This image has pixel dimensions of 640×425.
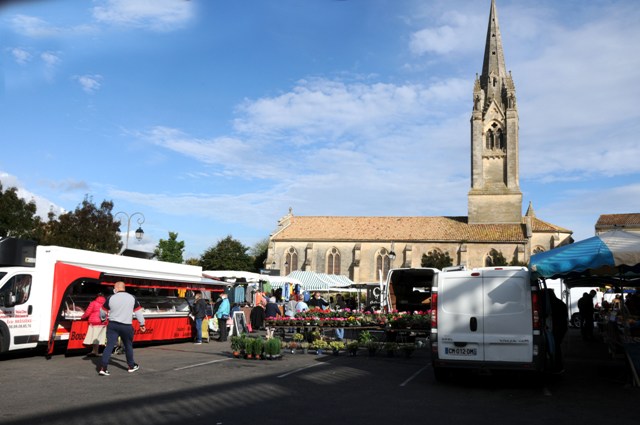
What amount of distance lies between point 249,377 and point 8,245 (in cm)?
724

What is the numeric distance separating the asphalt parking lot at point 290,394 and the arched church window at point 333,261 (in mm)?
51215

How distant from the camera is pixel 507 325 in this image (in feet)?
32.4

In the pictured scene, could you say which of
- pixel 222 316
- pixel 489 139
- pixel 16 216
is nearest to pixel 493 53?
pixel 489 139

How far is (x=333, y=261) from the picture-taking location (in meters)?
65.4

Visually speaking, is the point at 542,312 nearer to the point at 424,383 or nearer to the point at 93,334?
the point at 424,383

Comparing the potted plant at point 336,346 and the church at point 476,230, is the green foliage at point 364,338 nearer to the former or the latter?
the potted plant at point 336,346

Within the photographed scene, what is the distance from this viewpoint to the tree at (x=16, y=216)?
34219 mm

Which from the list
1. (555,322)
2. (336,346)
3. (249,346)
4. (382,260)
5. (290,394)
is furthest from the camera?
(382,260)

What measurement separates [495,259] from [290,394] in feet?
164

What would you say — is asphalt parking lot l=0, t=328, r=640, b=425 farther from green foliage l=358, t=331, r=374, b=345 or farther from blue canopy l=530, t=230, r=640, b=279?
blue canopy l=530, t=230, r=640, b=279

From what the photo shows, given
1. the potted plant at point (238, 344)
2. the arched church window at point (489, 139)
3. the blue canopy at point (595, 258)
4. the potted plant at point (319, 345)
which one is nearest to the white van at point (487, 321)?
the blue canopy at point (595, 258)

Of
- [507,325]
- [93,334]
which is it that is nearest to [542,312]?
[507,325]

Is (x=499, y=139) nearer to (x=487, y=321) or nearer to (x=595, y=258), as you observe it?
(x=595, y=258)

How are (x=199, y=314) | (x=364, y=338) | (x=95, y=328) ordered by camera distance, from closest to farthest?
1. (x=95, y=328)
2. (x=364, y=338)
3. (x=199, y=314)
